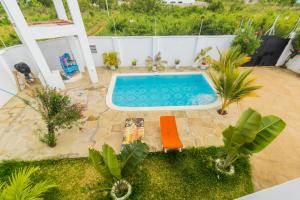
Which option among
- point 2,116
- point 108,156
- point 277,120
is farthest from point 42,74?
point 277,120

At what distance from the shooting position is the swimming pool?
373 inches

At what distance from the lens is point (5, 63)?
859 centimetres

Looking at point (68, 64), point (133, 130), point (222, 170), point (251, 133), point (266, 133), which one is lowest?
point (222, 170)

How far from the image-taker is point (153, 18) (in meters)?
20.5

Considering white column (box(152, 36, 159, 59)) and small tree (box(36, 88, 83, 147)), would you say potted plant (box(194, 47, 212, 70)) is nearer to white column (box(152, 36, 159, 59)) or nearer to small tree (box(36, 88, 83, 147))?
white column (box(152, 36, 159, 59))

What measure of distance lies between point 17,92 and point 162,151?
974cm

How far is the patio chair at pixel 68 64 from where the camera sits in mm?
10671

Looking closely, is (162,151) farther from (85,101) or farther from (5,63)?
(5,63)

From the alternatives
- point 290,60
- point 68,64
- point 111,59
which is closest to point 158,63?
point 111,59

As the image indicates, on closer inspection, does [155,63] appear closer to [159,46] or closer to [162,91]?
[159,46]

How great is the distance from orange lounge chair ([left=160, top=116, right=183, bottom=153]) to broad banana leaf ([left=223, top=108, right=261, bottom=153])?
2.17 m

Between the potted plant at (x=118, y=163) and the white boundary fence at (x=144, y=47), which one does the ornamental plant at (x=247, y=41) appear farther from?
the potted plant at (x=118, y=163)

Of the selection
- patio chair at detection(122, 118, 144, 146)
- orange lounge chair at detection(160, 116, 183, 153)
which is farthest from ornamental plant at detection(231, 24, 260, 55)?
patio chair at detection(122, 118, 144, 146)

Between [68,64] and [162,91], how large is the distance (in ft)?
23.0
